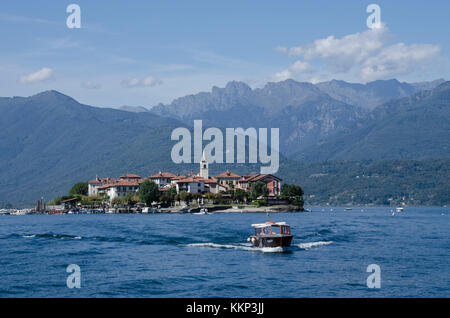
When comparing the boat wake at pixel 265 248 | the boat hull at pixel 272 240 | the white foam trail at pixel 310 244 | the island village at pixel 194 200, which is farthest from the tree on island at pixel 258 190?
the boat hull at pixel 272 240

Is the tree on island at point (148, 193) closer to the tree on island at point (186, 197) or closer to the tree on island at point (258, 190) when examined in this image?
the tree on island at point (186, 197)

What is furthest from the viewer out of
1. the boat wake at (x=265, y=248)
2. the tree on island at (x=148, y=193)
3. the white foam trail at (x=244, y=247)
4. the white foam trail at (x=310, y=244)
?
the tree on island at (x=148, y=193)

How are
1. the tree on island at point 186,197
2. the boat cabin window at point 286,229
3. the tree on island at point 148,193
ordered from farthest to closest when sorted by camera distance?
the tree on island at point 148,193 → the tree on island at point 186,197 → the boat cabin window at point 286,229

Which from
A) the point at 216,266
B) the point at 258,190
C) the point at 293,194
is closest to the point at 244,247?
the point at 216,266

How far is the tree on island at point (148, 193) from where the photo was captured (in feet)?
601

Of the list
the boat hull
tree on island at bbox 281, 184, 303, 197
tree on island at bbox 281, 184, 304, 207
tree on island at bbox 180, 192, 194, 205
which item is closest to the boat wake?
the boat hull

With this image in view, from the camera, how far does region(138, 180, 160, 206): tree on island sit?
183m

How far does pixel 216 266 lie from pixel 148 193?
13112 centimetres

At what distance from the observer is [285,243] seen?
220 ft

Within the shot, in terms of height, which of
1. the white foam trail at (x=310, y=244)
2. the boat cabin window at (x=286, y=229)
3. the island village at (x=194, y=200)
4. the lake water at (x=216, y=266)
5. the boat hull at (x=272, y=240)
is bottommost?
the lake water at (x=216, y=266)

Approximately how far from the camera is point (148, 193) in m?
183

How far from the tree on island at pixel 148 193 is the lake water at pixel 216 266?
98.7 metres

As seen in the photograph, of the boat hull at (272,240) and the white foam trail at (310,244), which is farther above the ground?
the boat hull at (272,240)
